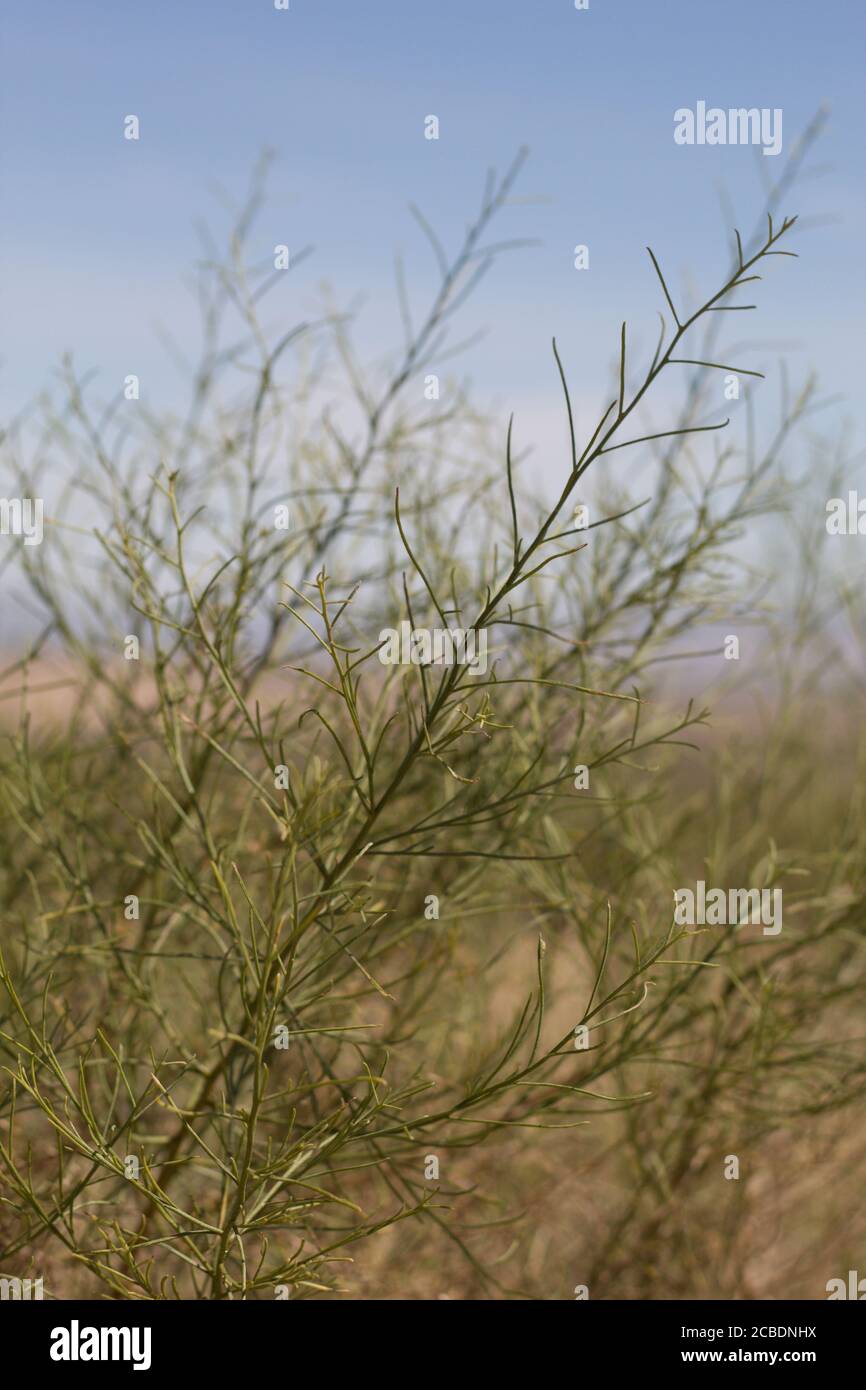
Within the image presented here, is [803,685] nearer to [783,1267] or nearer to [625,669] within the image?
[625,669]

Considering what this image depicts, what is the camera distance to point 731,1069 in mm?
2980

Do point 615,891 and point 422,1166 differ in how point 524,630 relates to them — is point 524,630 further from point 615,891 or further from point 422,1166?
point 422,1166

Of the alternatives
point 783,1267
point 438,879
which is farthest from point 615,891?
point 783,1267

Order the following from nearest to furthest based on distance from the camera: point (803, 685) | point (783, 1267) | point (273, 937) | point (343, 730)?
point (273, 937) < point (343, 730) < point (803, 685) < point (783, 1267)

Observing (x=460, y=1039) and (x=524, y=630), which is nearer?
(x=524, y=630)

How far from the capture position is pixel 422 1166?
10.3ft

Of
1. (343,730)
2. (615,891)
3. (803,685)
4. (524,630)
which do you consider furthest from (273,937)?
(803,685)
